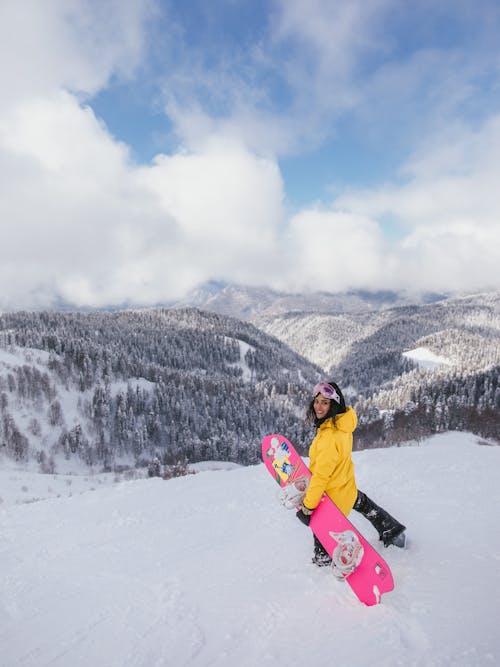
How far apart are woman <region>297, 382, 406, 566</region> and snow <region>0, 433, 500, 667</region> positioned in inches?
15.2

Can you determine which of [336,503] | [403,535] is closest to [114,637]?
[336,503]

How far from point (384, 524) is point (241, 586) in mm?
2578

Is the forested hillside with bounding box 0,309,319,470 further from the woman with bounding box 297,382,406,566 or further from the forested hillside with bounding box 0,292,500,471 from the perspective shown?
the woman with bounding box 297,382,406,566

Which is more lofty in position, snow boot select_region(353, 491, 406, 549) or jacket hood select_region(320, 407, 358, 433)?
jacket hood select_region(320, 407, 358, 433)

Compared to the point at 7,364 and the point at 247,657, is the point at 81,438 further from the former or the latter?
the point at 247,657

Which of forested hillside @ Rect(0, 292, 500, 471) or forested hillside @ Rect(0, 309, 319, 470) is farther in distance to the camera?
forested hillside @ Rect(0, 309, 319, 470)

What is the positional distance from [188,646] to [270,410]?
124 m

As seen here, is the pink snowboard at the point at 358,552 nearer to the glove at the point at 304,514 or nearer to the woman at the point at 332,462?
the glove at the point at 304,514

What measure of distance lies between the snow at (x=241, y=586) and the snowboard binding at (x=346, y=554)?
0.30 metres

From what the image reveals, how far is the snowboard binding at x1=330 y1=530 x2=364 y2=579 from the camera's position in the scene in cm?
497

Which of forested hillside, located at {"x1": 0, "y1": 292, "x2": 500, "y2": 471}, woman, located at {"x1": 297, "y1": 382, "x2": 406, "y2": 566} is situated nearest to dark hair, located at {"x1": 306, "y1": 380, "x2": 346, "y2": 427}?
woman, located at {"x1": 297, "y1": 382, "x2": 406, "y2": 566}

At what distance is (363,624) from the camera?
4.26m

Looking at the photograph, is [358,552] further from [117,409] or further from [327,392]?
[117,409]

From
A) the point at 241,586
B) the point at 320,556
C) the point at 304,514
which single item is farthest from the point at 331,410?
the point at 241,586
